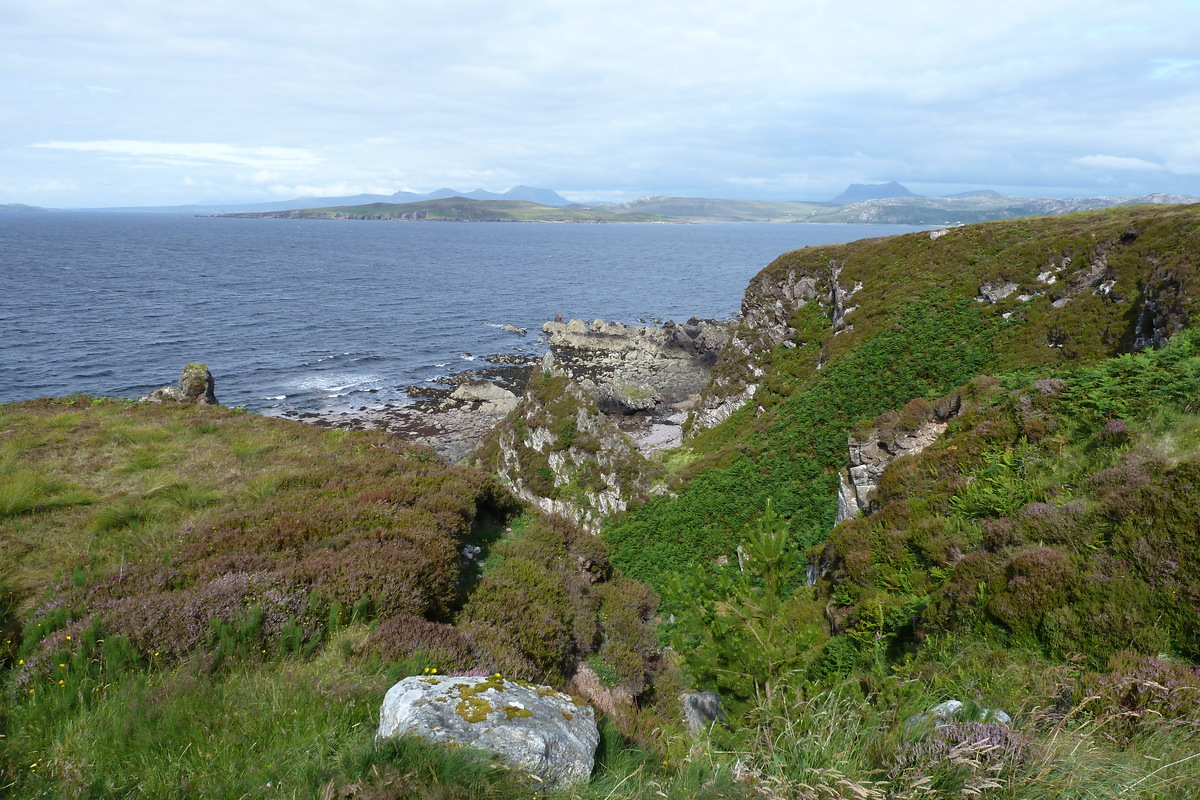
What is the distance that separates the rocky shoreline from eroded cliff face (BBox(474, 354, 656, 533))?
25.4 feet

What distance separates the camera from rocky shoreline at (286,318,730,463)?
50000mm

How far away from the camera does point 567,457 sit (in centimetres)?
3006

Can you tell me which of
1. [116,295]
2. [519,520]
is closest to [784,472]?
[519,520]

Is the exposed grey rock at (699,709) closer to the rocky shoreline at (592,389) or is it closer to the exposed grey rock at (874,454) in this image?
the exposed grey rock at (874,454)

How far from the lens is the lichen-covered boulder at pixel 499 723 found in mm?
5410

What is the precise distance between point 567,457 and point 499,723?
79.8 ft

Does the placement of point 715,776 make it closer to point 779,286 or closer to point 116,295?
point 779,286

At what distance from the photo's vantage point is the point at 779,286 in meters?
42.3

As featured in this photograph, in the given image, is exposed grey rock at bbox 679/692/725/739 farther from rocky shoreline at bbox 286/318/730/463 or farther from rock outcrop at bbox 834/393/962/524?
rocky shoreline at bbox 286/318/730/463

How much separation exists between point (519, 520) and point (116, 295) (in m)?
118

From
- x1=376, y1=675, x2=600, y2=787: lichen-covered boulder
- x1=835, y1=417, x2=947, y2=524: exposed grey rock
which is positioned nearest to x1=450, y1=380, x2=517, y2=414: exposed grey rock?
x1=835, y1=417, x2=947, y2=524: exposed grey rock

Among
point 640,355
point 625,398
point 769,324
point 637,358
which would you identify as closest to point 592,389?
point 625,398

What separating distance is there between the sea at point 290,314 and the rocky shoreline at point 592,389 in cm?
331

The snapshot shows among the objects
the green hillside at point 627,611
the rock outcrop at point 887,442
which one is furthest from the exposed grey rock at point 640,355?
the green hillside at point 627,611
